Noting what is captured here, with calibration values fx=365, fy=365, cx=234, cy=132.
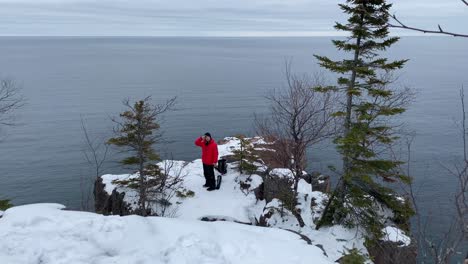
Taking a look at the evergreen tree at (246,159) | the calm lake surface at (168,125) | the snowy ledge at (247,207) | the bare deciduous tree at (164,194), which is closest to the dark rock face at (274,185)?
the snowy ledge at (247,207)

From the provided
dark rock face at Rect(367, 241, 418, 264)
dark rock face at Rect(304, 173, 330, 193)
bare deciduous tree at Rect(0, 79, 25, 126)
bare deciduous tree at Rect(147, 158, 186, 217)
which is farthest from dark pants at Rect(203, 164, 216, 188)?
bare deciduous tree at Rect(0, 79, 25, 126)

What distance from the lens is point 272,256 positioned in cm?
738

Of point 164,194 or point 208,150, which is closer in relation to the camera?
point 208,150

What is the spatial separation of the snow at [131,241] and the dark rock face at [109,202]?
26.2 ft

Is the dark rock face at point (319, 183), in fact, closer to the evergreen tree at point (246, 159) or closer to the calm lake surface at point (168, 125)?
the evergreen tree at point (246, 159)

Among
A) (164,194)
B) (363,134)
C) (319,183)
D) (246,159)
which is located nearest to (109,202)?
(164,194)

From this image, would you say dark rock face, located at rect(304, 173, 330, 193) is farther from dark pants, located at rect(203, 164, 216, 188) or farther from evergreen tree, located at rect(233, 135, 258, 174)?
dark pants, located at rect(203, 164, 216, 188)

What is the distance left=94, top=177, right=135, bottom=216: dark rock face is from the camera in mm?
16344

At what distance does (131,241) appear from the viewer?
7.38 meters

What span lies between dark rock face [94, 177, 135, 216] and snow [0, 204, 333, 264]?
798 centimetres

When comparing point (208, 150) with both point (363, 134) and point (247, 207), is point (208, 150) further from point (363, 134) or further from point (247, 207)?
point (363, 134)

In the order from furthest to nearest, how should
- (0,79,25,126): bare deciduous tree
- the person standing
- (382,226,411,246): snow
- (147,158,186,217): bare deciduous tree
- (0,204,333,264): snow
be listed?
(0,79,25,126): bare deciduous tree → (147,158,186,217): bare deciduous tree → the person standing → (382,226,411,246): snow → (0,204,333,264): snow

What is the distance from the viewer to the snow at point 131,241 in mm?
6816

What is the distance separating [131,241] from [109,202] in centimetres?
1047
